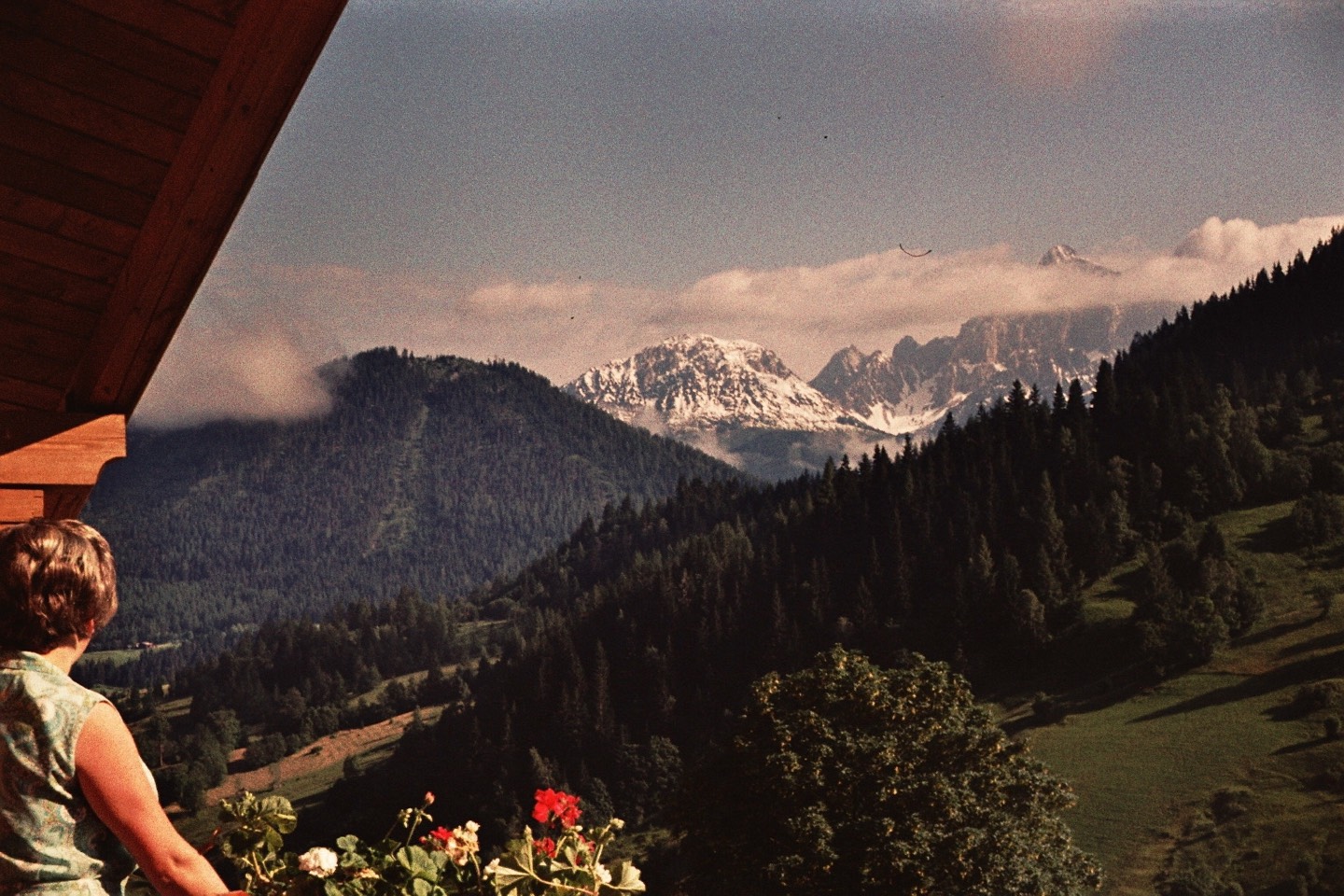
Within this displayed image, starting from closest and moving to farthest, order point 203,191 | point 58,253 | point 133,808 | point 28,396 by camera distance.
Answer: point 133,808, point 203,191, point 58,253, point 28,396

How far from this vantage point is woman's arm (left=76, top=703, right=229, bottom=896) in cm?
253

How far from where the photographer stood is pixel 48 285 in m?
5.36

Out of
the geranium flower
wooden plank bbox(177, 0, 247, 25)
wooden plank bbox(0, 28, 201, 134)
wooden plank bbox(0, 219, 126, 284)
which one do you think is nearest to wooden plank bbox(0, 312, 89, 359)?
wooden plank bbox(0, 219, 126, 284)

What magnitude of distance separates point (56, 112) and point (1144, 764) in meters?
94.8

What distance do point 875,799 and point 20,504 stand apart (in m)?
32.2

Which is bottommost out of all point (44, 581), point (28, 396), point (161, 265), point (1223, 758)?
point (1223, 758)

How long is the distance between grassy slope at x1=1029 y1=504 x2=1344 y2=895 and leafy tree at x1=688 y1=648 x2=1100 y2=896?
43141 millimetres

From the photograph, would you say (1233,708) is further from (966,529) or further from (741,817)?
(741,817)

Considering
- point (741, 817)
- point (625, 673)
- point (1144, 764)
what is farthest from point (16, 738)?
point (625, 673)

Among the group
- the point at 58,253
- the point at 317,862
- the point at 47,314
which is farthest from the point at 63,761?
the point at 47,314

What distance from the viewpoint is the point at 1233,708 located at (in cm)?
9331

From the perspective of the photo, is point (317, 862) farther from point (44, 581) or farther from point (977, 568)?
point (977, 568)

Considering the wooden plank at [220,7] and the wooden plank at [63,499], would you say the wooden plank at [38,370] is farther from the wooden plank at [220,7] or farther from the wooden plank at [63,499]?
the wooden plank at [220,7]

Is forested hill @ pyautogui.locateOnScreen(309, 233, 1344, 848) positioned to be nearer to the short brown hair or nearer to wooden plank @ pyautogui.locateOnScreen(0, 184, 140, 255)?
wooden plank @ pyautogui.locateOnScreen(0, 184, 140, 255)
